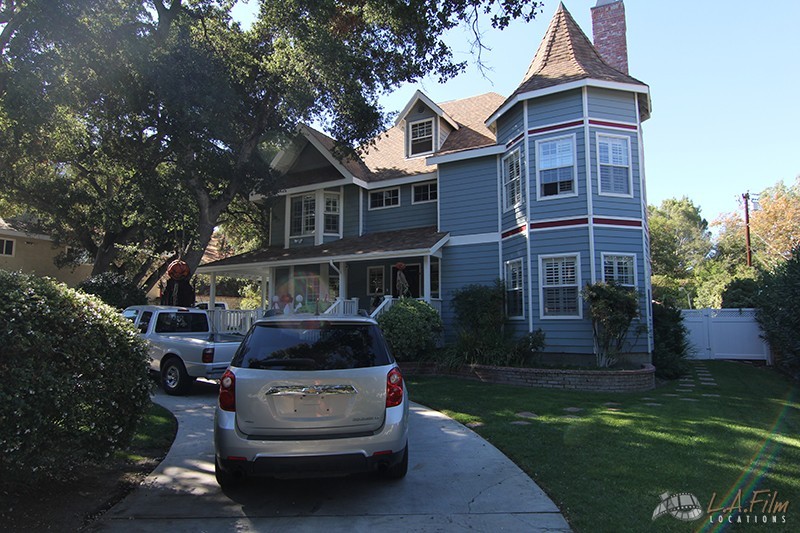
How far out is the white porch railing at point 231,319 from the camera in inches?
606

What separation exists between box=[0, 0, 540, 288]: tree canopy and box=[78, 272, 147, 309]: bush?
2.46 metres

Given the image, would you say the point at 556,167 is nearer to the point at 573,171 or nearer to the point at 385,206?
the point at 573,171

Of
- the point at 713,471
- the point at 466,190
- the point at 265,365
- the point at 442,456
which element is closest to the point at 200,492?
the point at 265,365

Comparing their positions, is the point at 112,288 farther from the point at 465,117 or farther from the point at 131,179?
the point at 465,117

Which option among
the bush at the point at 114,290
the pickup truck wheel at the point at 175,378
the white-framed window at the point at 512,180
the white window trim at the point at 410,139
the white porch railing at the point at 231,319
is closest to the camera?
the pickup truck wheel at the point at 175,378

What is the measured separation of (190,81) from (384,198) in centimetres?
758

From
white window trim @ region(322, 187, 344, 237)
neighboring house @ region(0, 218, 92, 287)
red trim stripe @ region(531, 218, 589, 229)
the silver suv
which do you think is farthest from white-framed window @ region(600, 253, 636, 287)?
neighboring house @ region(0, 218, 92, 287)

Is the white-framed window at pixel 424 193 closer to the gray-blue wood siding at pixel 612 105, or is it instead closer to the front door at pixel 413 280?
the front door at pixel 413 280

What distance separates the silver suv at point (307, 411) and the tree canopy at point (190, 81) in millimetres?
9350

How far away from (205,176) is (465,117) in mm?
9882

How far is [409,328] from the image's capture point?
529 inches

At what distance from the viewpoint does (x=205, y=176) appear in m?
17.2

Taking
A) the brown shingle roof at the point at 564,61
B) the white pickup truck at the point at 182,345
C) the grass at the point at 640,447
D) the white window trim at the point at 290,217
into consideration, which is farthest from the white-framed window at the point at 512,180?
the white pickup truck at the point at 182,345

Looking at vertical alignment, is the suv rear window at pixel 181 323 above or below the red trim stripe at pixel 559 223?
below
